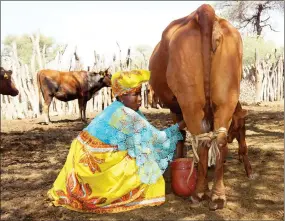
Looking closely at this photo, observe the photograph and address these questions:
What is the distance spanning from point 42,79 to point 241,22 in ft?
68.5

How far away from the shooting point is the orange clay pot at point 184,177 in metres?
3.54

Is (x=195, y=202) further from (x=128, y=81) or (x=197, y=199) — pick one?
(x=128, y=81)

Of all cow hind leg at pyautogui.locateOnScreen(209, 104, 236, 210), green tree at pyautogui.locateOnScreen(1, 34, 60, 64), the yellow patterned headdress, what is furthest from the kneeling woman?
green tree at pyautogui.locateOnScreen(1, 34, 60, 64)

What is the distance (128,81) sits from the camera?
351 cm

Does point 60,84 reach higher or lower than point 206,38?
lower

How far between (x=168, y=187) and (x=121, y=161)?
83 centimetres

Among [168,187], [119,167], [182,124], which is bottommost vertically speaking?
[168,187]

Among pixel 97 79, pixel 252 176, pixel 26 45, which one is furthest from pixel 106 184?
pixel 26 45

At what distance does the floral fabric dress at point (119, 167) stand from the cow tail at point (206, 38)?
634mm

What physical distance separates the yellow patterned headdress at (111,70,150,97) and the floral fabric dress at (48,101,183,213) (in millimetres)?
162

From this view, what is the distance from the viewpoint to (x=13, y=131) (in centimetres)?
906

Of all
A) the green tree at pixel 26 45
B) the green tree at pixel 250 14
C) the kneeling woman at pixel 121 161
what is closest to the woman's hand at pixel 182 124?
the kneeling woman at pixel 121 161

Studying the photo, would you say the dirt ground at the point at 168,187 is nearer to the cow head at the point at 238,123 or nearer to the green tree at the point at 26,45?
the cow head at the point at 238,123

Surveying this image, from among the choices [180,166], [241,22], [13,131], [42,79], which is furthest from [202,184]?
[241,22]
